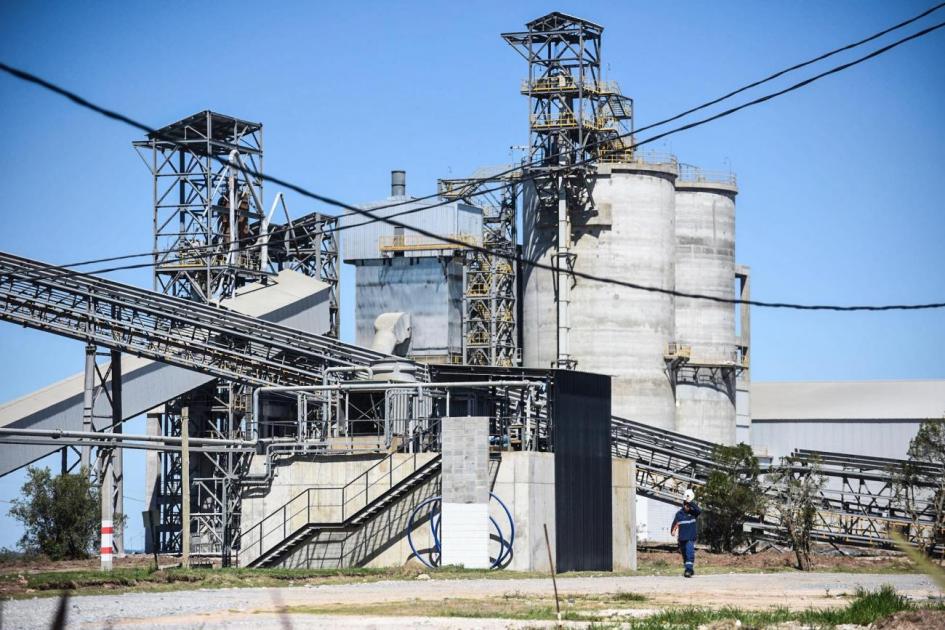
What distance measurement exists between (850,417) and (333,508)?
50.4m

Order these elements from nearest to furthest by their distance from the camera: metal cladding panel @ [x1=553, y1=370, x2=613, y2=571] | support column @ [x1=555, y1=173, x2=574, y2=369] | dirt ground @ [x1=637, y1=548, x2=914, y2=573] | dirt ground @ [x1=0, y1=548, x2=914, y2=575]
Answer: dirt ground @ [x1=0, y1=548, x2=914, y2=575], dirt ground @ [x1=637, y1=548, x2=914, y2=573], metal cladding panel @ [x1=553, y1=370, x2=613, y2=571], support column @ [x1=555, y1=173, x2=574, y2=369]

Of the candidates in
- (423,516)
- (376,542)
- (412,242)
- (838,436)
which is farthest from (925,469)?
(412,242)

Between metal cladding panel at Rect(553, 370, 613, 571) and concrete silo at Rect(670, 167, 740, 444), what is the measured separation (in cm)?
3016

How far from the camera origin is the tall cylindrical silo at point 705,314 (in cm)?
6594

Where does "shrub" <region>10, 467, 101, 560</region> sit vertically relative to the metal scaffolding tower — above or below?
below

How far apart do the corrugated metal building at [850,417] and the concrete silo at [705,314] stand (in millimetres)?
8973

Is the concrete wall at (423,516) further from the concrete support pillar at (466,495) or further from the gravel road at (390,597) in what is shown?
the gravel road at (390,597)

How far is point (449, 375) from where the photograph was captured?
1505 inches

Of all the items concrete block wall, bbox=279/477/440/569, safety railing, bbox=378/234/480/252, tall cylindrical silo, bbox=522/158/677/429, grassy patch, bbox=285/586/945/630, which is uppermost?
safety railing, bbox=378/234/480/252

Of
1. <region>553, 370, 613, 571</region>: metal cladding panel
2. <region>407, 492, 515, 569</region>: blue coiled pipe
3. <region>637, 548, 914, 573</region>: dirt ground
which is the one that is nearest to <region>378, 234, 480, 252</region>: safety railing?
<region>637, 548, 914, 573</region>: dirt ground

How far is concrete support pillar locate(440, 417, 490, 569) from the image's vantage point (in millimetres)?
31297

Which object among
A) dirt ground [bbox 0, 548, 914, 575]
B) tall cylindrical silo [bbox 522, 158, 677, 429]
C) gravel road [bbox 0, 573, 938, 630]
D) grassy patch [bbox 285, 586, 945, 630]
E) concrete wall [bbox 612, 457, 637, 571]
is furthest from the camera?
tall cylindrical silo [bbox 522, 158, 677, 429]

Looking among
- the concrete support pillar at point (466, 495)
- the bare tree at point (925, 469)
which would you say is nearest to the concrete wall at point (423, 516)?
the concrete support pillar at point (466, 495)

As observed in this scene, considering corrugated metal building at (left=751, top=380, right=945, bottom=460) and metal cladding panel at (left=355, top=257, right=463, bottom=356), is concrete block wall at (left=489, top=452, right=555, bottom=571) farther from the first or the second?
corrugated metal building at (left=751, top=380, right=945, bottom=460)
